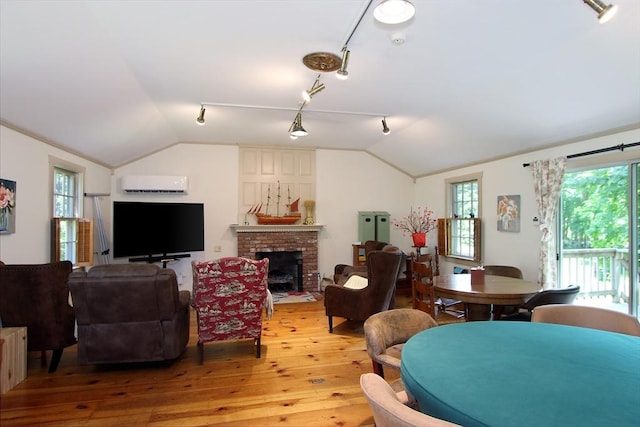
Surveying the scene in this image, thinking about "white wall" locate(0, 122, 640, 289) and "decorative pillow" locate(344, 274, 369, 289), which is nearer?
"white wall" locate(0, 122, 640, 289)

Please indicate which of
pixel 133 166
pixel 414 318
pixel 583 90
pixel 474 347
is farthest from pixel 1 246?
pixel 583 90

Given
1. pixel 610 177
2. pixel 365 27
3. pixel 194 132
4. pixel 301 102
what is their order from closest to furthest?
pixel 365 27
pixel 610 177
pixel 301 102
pixel 194 132

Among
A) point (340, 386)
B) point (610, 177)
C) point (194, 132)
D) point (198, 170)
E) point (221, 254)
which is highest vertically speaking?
point (194, 132)

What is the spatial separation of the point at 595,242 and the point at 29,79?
598 cm

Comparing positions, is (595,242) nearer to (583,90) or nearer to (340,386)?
(583,90)

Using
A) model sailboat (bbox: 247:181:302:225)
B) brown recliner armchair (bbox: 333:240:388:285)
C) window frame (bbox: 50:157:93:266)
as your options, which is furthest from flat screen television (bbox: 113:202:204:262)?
brown recliner armchair (bbox: 333:240:388:285)

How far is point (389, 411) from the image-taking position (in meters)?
1.00

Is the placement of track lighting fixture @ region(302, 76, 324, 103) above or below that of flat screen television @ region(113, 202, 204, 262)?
above

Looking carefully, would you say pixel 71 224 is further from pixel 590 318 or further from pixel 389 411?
pixel 590 318

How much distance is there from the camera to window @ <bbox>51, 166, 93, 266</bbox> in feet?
14.9

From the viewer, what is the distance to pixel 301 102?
4.46 meters

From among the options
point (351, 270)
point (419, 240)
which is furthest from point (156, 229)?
point (419, 240)

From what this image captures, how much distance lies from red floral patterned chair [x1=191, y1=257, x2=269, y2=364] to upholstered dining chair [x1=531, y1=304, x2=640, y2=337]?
2.38 meters

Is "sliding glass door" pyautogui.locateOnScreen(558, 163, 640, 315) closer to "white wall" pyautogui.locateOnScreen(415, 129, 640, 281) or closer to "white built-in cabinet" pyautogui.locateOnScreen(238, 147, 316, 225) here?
"white wall" pyautogui.locateOnScreen(415, 129, 640, 281)
